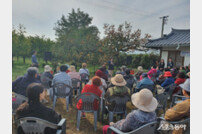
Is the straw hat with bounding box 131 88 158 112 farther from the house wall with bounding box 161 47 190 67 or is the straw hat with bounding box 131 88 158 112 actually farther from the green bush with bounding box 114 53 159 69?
the green bush with bounding box 114 53 159 69

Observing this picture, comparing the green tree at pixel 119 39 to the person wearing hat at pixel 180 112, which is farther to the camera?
the green tree at pixel 119 39

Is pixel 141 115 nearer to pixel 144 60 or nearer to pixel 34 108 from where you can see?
pixel 34 108

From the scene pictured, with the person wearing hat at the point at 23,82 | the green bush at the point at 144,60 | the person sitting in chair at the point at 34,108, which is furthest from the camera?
the green bush at the point at 144,60

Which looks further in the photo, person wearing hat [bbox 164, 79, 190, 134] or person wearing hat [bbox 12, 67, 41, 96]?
person wearing hat [bbox 12, 67, 41, 96]

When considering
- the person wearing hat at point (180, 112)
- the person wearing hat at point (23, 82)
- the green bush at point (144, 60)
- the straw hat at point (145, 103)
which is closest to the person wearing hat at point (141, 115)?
the straw hat at point (145, 103)

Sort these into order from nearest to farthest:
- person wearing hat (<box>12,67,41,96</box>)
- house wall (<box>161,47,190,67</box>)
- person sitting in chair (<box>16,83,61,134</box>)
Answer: person sitting in chair (<box>16,83,61,134</box>) → person wearing hat (<box>12,67,41,96</box>) → house wall (<box>161,47,190,67</box>)

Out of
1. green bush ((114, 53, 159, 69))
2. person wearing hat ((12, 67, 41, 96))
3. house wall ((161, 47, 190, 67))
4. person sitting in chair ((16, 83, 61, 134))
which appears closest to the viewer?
person sitting in chair ((16, 83, 61, 134))

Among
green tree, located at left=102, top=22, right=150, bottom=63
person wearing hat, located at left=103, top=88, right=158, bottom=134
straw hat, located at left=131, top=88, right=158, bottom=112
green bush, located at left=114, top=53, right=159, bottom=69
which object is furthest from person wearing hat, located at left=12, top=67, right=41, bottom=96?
green bush, located at left=114, top=53, right=159, bottom=69

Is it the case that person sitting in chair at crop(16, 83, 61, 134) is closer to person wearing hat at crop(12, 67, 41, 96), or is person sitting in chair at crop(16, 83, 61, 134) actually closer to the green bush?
person wearing hat at crop(12, 67, 41, 96)

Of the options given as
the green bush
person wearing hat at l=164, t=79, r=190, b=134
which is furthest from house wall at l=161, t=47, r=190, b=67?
person wearing hat at l=164, t=79, r=190, b=134

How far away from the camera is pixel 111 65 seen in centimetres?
844

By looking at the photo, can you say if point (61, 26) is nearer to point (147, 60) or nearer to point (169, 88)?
point (147, 60)

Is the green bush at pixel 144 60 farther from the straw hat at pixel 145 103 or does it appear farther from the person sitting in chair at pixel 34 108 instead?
the person sitting in chair at pixel 34 108

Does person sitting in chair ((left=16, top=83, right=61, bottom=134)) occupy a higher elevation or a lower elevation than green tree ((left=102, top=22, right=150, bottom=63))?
lower
